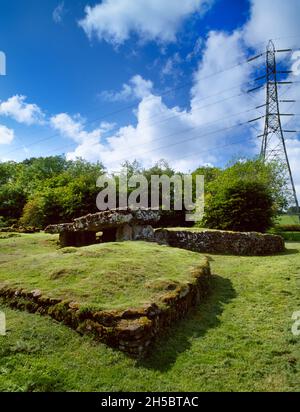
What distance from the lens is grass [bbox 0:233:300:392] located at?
15.2ft

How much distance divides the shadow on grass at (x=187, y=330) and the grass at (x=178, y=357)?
2cm

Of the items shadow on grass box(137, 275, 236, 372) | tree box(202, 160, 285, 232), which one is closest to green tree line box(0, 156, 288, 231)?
tree box(202, 160, 285, 232)

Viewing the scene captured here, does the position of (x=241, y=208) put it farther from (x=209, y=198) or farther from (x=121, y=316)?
(x=121, y=316)

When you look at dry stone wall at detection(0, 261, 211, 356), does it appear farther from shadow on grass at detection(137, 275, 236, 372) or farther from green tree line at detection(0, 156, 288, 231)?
green tree line at detection(0, 156, 288, 231)

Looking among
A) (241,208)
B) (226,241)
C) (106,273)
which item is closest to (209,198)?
(241,208)

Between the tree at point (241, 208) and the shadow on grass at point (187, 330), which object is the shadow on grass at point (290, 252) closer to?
the tree at point (241, 208)

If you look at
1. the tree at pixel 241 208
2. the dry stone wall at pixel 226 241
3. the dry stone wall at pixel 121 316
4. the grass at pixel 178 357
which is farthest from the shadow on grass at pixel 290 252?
the dry stone wall at pixel 121 316

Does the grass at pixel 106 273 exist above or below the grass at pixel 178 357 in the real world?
above

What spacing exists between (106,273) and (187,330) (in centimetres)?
226

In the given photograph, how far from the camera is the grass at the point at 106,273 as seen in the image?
6473 mm

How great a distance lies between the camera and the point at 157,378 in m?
4.77

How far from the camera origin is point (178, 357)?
5.32m

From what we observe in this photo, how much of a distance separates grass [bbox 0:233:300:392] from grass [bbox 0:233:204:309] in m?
0.76
